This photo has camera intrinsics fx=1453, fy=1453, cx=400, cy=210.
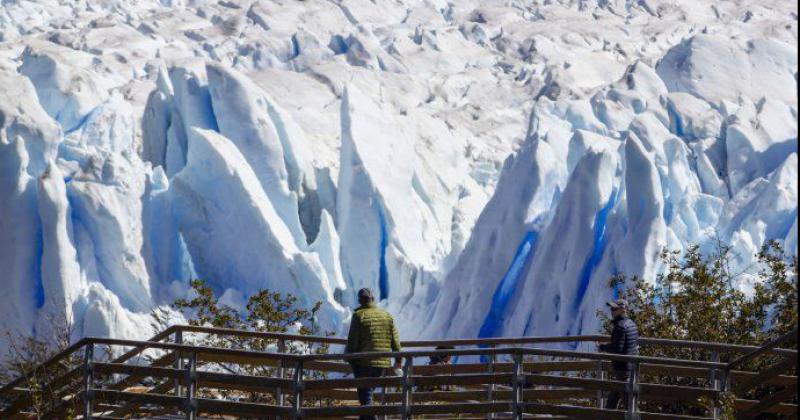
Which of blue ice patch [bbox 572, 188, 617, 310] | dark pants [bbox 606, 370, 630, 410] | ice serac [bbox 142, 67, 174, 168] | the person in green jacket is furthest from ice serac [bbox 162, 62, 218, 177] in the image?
the person in green jacket

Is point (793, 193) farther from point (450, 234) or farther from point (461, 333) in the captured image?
point (450, 234)

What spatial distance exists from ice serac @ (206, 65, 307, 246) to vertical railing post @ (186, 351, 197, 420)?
18.7m

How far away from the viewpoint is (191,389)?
11.2 meters

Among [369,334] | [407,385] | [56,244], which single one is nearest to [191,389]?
[369,334]

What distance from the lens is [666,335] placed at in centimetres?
1524

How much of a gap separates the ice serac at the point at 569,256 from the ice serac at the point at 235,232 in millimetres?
4541

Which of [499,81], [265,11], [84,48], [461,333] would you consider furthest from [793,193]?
[265,11]

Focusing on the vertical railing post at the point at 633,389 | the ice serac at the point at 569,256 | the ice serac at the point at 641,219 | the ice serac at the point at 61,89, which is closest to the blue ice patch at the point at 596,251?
the ice serac at the point at 569,256

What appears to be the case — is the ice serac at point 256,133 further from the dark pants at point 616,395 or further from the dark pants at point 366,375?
the dark pants at point 366,375

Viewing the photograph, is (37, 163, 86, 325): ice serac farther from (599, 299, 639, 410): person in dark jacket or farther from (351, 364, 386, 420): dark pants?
(599, 299, 639, 410): person in dark jacket

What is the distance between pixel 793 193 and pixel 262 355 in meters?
17.3

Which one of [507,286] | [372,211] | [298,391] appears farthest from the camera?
[372,211]

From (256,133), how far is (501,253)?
714cm

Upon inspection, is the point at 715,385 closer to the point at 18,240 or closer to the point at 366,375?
the point at 366,375
